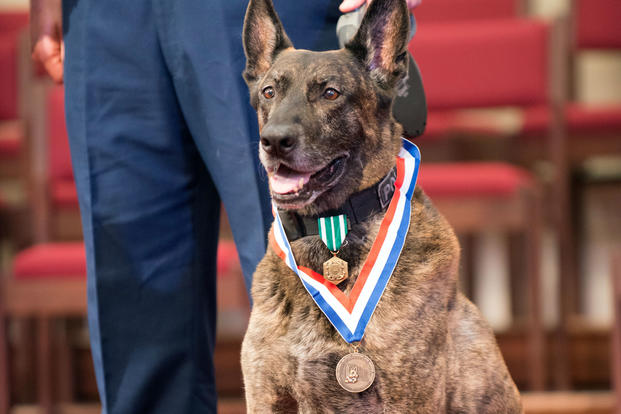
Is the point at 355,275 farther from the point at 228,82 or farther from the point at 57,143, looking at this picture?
the point at 57,143

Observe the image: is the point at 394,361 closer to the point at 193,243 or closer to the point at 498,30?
the point at 193,243

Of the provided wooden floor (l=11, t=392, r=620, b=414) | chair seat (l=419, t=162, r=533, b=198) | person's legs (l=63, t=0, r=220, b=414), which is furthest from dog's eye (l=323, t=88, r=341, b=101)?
wooden floor (l=11, t=392, r=620, b=414)

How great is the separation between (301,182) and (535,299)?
6.07 ft

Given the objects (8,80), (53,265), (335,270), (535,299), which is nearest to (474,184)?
(535,299)

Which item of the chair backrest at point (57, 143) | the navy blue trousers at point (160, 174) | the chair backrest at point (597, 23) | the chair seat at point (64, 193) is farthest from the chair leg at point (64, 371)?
the chair backrest at point (597, 23)

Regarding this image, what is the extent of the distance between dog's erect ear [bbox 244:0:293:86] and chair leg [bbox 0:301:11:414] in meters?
1.57

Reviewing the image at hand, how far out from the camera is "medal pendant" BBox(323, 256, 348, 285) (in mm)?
1021

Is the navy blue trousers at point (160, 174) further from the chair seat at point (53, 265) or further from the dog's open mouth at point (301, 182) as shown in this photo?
the chair seat at point (53, 265)

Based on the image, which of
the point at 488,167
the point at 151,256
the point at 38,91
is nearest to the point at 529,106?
A: the point at 488,167

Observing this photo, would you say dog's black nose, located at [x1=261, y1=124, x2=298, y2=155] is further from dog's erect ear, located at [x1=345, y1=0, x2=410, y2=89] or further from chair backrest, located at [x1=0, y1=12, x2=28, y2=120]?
chair backrest, located at [x1=0, y1=12, x2=28, y2=120]

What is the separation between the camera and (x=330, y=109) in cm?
104

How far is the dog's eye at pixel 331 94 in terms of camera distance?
1044 mm

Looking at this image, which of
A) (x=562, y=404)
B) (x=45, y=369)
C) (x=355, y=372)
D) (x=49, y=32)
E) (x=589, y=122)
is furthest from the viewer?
(x=589, y=122)

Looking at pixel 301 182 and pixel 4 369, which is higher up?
pixel 301 182
